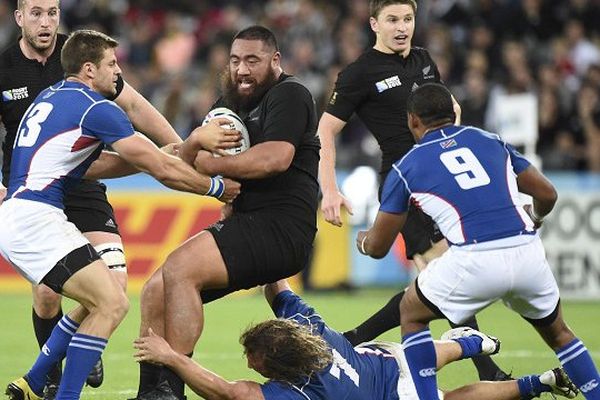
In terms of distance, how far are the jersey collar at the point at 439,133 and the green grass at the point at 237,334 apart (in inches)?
90.4

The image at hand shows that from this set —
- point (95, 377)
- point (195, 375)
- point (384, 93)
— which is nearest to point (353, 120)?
point (384, 93)

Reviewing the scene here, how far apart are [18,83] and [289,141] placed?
92.6 inches

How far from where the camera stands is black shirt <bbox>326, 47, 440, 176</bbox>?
8.73m

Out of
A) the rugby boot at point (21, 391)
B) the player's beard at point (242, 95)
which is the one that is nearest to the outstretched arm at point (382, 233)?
the player's beard at point (242, 95)

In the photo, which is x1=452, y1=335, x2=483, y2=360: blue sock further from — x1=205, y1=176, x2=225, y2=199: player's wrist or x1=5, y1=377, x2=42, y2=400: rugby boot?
x1=5, y1=377, x2=42, y2=400: rugby boot

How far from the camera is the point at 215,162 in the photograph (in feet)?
23.3

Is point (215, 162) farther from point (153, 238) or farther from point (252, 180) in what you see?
point (153, 238)

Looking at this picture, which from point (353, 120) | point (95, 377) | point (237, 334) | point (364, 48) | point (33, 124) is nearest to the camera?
point (33, 124)

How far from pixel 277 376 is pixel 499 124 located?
8.70m

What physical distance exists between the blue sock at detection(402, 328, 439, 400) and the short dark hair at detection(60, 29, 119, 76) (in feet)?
7.97

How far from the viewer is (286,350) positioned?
6652 millimetres

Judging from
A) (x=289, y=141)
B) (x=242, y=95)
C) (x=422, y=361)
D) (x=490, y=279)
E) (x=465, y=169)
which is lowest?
(x=422, y=361)

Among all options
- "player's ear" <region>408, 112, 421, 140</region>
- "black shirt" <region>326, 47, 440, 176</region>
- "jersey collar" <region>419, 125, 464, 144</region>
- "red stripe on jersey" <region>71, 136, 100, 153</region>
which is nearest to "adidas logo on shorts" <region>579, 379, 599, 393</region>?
"jersey collar" <region>419, 125, 464, 144</region>

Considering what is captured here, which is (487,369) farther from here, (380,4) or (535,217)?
(380,4)
